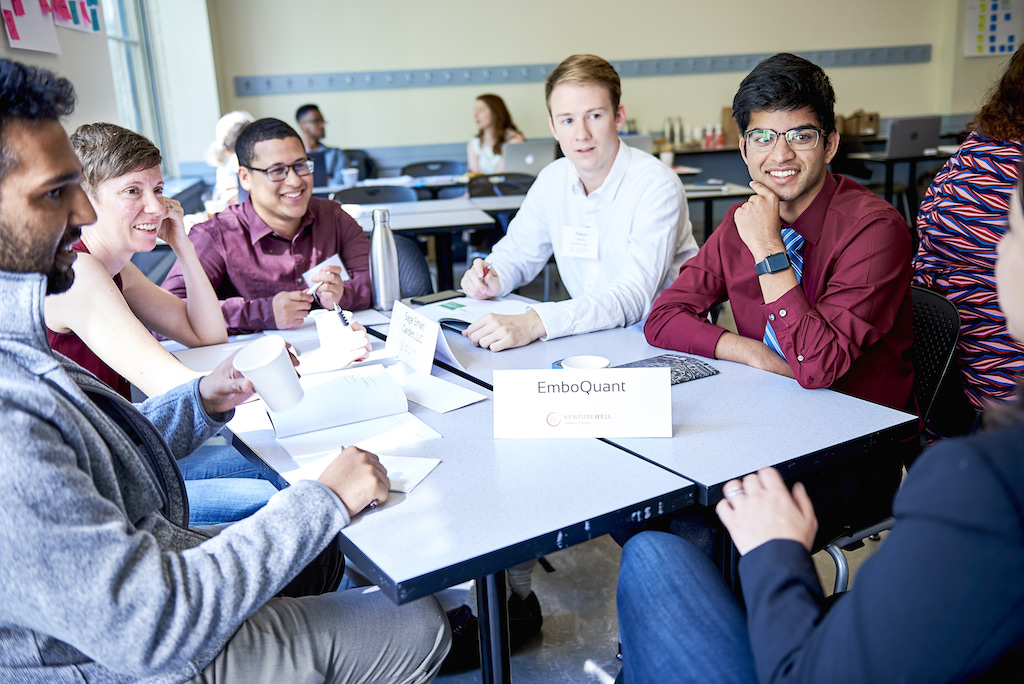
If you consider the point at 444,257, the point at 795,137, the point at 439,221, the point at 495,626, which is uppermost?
the point at 795,137

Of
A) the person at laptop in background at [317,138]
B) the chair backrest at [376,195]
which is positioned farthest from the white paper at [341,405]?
the person at laptop in background at [317,138]

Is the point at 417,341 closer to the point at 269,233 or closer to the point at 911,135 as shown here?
the point at 269,233

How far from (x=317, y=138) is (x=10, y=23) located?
14.1 feet

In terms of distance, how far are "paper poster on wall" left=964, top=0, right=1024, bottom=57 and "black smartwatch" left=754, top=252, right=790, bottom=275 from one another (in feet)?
26.7

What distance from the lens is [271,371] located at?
3.96ft

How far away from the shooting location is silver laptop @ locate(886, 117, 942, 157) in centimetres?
657

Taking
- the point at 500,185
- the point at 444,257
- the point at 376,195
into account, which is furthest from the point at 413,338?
the point at 500,185

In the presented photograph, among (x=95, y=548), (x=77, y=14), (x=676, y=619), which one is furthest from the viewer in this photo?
(x=77, y=14)

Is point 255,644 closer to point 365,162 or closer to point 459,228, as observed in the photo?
point 459,228

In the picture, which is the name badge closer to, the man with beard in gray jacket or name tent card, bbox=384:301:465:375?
name tent card, bbox=384:301:465:375

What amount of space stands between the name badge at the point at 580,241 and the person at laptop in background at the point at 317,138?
14.8ft

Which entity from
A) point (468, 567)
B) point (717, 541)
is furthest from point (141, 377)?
point (717, 541)

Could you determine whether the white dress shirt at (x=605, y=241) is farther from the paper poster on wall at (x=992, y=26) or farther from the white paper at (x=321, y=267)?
the paper poster on wall at (x=992, y=26)

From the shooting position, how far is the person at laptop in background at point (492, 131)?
704 cm
